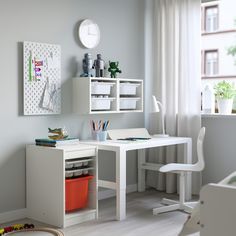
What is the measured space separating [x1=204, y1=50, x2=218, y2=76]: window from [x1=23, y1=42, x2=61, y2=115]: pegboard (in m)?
1.78

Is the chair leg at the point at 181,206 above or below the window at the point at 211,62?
below

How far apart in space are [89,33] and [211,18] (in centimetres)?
147

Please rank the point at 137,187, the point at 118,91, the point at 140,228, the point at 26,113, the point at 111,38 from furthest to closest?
the point at 137,187 → the point at 111,38 → the point at 118,91 → the point at 26,113 → the point at 140,228

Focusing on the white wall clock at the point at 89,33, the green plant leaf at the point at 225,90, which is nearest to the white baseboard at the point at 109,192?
the green plant leaf at the point at 225,90

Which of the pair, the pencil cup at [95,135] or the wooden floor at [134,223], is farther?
the pencil cup at [95,135]

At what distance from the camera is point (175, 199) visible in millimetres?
4469

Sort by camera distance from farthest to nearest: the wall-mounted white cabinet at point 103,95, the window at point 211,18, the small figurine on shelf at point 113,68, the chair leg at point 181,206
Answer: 1. the window at point 211,18
2. the small figurine on shelf at point 113,68
3. the wall-mounted white cabinet at point 103,95
4. the chair leg at point 181,206

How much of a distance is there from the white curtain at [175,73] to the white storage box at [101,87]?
2.70 feet

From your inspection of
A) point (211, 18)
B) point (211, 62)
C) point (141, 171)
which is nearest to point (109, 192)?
point (141, 171)

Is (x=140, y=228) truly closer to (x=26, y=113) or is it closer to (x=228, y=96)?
(x=26, y=113)

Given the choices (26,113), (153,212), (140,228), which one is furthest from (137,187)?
(26,113)

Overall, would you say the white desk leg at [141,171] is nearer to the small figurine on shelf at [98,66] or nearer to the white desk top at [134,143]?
the white desk top at [134,143]

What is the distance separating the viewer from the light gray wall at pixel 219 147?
14.6 ft

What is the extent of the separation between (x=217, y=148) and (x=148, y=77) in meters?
1.16
